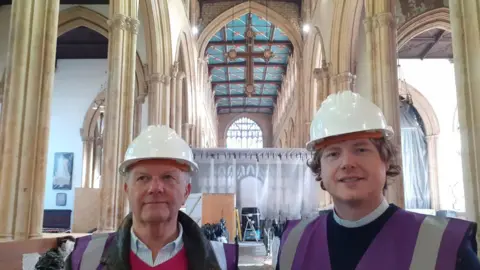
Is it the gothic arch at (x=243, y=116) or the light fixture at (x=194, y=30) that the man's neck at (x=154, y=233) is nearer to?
the light fixture at (x=194, y=30)

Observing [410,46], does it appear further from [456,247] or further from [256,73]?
[456,247]

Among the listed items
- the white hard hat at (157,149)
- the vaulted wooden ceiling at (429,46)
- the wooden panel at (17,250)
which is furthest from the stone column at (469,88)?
the vaulted wooden ceiling at (429,46)

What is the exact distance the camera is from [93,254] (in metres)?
1.62

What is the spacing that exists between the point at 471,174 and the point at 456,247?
3.36m

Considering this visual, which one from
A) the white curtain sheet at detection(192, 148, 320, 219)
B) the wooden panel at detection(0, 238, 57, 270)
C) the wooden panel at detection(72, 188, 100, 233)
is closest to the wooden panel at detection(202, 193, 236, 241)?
the wooden panel at detection(72, 188, 100, 233)

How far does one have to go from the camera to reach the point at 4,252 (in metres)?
4.27

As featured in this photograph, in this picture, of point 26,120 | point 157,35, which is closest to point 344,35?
point 157,35

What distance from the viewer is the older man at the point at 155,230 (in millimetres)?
1561

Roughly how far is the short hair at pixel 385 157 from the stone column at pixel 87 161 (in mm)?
15287

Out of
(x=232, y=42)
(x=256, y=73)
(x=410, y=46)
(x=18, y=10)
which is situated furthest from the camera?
(x=256, y=73)

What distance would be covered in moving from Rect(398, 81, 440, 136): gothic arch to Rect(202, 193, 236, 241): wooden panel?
10651mm

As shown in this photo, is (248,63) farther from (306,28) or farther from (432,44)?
(432,44)

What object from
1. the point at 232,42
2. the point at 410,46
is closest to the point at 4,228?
the point at 410,46

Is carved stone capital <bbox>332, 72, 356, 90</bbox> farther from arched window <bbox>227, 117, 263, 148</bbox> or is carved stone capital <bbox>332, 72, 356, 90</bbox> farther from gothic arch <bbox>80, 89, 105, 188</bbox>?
arched window <bbox>227, 117, 263, 148</bbox>
